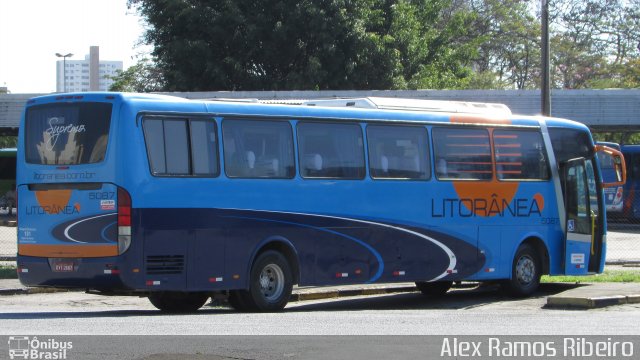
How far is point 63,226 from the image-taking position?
14016mm

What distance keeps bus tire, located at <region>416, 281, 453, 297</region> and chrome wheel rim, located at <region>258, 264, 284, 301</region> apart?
4.99 metres

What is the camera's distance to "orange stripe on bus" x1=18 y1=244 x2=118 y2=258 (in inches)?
537

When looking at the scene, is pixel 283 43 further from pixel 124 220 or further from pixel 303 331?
pixel 303 331

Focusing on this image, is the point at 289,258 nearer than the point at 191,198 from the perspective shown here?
No

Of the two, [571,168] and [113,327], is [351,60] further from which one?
[113,327]

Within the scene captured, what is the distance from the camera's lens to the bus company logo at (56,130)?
1411 centimetres

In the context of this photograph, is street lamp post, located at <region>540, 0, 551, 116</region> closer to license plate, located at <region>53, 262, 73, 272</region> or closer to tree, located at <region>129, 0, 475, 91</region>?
license plate, located at <region>53, 262, 73, 272</region>

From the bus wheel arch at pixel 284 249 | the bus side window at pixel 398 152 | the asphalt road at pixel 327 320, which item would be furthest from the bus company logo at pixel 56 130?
the bus side window at pixel 398 152

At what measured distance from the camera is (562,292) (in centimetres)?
1869

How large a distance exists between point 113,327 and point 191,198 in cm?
281

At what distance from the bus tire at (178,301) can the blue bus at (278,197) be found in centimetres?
3

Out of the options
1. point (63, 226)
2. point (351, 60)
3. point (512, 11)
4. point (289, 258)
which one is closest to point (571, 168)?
point (289, 258)

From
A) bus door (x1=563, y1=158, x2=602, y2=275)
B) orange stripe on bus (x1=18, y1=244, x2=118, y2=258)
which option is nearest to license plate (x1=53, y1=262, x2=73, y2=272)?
orange stripe on bus (x1=18, y1=244, x2=118, y2=258)

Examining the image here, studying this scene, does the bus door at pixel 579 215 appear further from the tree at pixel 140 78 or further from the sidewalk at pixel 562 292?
the tree at pixel 140 78
